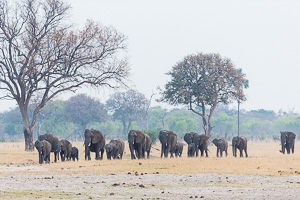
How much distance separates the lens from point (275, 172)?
27.6 meters

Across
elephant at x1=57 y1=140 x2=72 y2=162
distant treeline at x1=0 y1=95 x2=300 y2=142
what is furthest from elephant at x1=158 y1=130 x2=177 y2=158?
distant treeline at x1=0 y1=95 x2=300 y2=142

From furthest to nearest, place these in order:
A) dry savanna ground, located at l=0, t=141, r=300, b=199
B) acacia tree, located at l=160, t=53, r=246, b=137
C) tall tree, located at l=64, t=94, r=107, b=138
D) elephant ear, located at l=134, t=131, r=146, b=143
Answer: tall tree, located at l=64, t=94, r=107, b=138
acacia tree, located at l=160, t=53, r=246, b=137
elephant ear, located at l=134, t=131, r=146, b=143
dry savanna ground, located at l=0, t=141, r=300, b=199

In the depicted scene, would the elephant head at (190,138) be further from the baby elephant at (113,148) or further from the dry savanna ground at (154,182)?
the dry savanna ground at (154,182)

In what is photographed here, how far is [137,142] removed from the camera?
39875 mm

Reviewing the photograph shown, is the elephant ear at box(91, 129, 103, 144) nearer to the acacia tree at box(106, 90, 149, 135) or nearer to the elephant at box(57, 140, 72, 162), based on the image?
the elephant at box(57, 140, 72, 162)

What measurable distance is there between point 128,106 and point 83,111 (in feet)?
42.3

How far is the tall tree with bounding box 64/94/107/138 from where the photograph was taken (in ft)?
367

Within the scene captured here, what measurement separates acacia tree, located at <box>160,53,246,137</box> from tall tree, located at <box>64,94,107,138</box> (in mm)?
40487

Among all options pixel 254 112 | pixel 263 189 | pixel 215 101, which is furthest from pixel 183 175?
pixel 254 112

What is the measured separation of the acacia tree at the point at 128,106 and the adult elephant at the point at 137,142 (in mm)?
80063

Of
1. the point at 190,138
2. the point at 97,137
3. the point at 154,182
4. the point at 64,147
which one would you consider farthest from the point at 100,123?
the point at 154,182

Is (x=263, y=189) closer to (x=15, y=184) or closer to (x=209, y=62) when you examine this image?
(x=15, y=184)

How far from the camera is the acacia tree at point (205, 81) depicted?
235 ft

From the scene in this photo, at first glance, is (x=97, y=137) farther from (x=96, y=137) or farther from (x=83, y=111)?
(x=83, y=111)
